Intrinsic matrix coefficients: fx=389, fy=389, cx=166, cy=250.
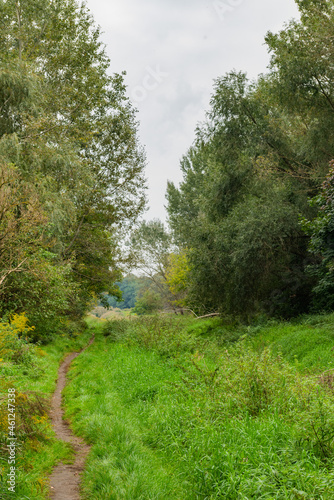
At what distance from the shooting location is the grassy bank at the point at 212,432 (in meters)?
4.09

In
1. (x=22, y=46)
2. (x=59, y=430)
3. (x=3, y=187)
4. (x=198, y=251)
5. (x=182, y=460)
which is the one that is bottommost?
(x=182, y=460)

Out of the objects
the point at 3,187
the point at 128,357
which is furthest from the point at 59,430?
the point at 3,187

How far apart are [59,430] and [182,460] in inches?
117

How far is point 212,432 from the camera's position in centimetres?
515

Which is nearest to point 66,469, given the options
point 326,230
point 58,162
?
point 326,230

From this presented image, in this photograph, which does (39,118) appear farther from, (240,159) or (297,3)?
(297,3)

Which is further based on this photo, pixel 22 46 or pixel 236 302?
pixel 236 302

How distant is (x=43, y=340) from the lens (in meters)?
17.0

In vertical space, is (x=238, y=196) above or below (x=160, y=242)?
below

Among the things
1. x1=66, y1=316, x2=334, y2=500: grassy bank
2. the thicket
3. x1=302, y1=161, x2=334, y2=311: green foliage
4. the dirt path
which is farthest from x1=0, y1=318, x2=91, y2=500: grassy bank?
the thicket

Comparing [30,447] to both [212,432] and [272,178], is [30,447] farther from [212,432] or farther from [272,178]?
[272,178]

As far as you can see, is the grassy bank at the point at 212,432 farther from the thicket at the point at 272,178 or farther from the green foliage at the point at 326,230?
the thicket at the point at 272,178

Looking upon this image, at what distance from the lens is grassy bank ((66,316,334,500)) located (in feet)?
13.4

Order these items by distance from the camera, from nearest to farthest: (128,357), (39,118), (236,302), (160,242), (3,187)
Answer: (3,187), (128,357), (39,118), (236,302), (160,242)
